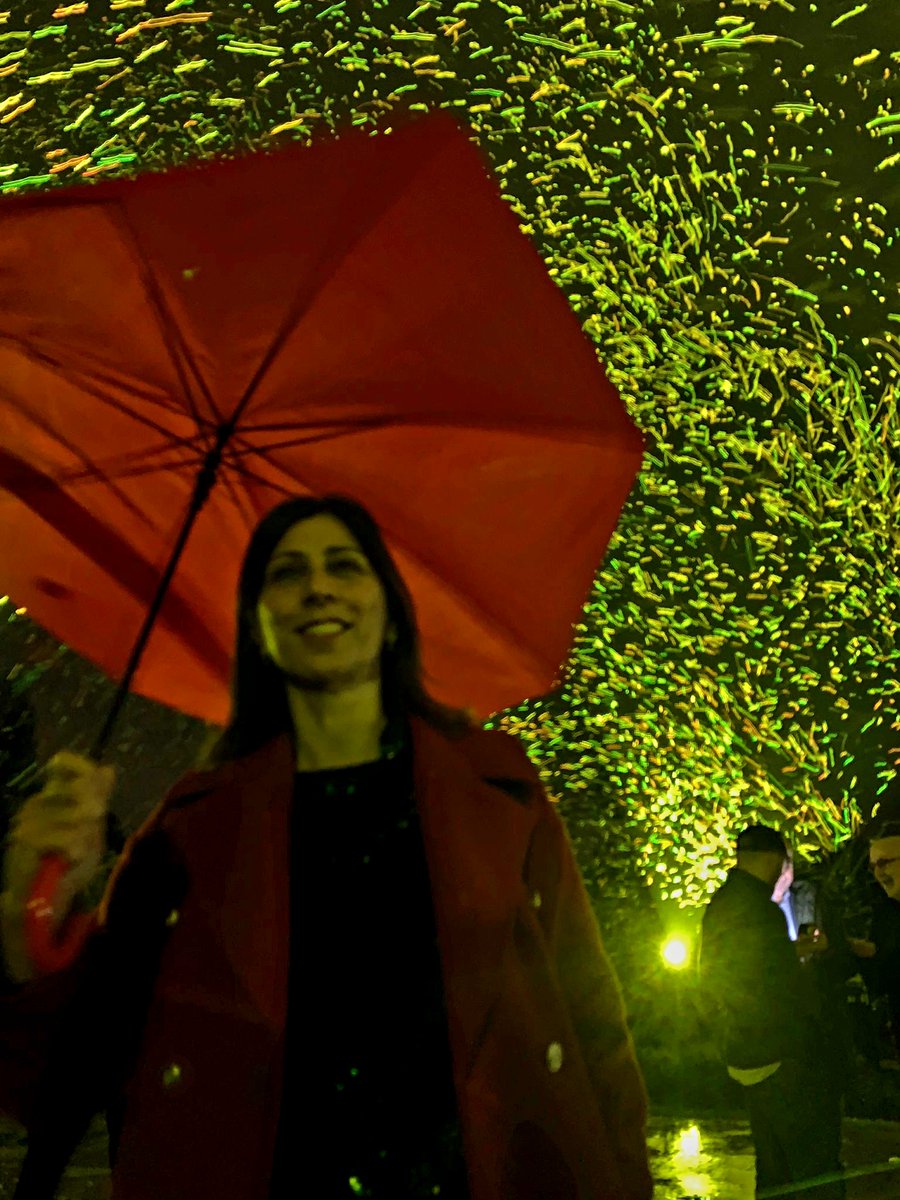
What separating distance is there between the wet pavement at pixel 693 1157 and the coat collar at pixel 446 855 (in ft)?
16.0

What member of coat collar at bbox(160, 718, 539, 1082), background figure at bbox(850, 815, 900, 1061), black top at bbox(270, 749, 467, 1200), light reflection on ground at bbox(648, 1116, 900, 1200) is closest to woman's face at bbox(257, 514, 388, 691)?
coat collar at bbox(160, 718, 539, 1082)

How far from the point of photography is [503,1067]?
1.99 meters

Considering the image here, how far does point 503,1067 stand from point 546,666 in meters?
1.28

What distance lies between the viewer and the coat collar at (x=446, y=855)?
6.49ft

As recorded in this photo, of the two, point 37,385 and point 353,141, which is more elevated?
point 353,141

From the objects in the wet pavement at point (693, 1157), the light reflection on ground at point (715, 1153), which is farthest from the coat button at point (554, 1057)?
the wet pavement at point (693, 1157)

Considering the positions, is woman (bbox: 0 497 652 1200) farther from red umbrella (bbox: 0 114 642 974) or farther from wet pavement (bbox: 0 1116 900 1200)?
wet pavement (bbox: 0 1116 900 1200)

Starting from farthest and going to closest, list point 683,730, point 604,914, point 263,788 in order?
point 604,914 → point 683,730 → point 263,788

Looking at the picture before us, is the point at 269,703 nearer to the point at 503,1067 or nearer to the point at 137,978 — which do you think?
the point at 137,978

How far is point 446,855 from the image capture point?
7.02ft

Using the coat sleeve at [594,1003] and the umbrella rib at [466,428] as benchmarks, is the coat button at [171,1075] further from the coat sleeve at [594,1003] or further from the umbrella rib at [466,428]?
the umbrella rib at [466,428]

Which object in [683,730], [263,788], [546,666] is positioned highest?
[683,730]

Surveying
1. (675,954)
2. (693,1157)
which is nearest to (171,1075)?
(693,1157)

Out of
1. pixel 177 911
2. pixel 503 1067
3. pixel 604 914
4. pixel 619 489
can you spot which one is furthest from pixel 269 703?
pixel 604 914
